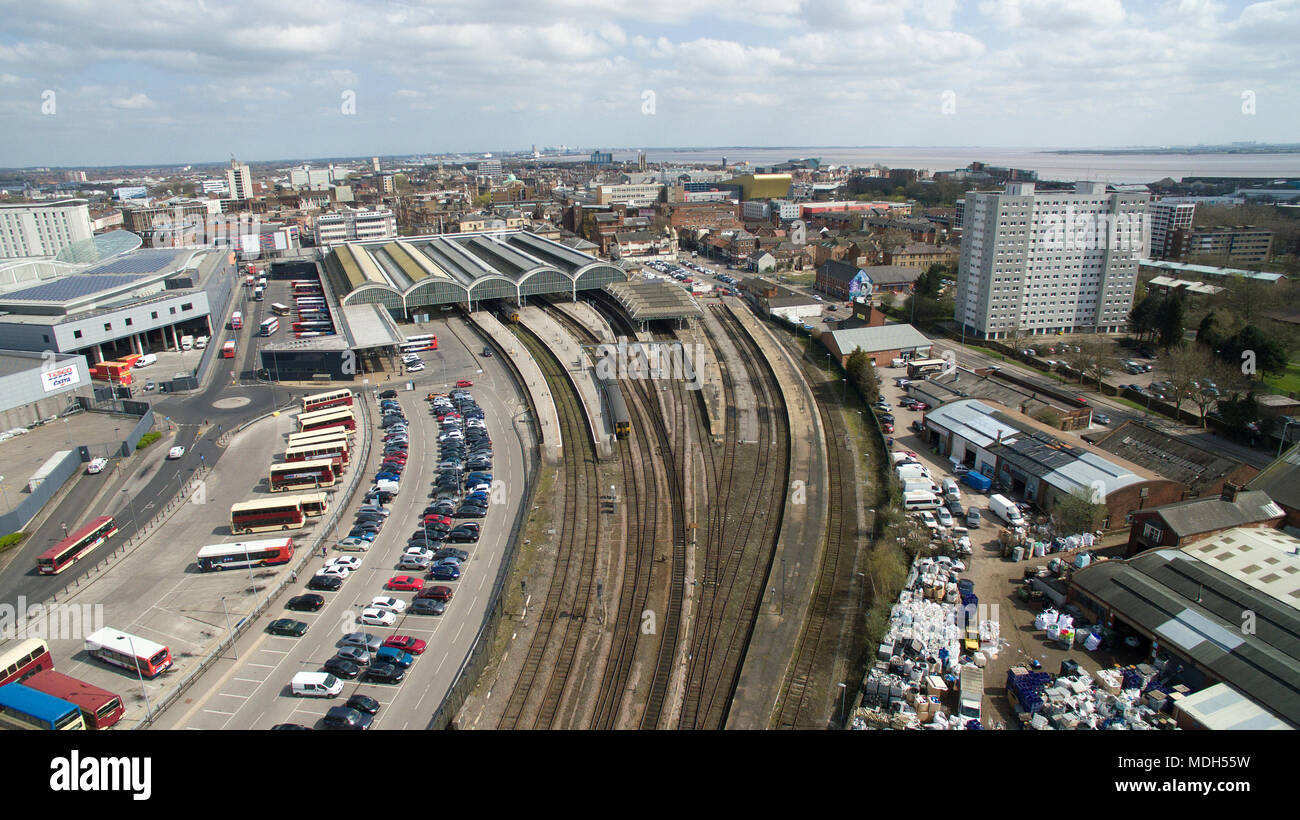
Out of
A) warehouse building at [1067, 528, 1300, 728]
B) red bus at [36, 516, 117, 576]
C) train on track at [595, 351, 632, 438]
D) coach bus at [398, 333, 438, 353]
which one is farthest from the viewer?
coach bus at [398, 333, 438, 353]

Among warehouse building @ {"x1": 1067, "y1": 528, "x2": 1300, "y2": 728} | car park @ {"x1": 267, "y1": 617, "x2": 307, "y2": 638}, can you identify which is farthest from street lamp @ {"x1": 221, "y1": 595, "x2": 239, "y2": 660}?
warehouse building @ {"x1": 1067, "y1": 528, "x2": 1300, "y2": 728}

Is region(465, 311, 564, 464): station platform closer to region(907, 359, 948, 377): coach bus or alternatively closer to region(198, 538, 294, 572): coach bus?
region(198, 538, 294, 572): coach bus

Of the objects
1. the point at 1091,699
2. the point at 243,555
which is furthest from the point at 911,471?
the point at 243,555

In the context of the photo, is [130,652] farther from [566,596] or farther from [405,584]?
[566,596]

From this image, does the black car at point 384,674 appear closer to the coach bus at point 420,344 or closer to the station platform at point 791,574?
the station platform at point 791,574
